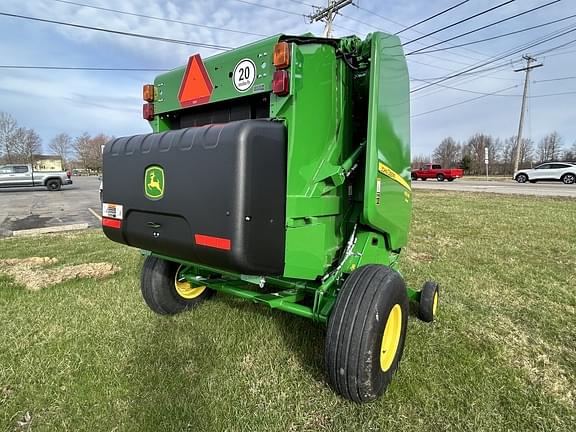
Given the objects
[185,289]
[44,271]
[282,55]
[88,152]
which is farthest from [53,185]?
[88,152]

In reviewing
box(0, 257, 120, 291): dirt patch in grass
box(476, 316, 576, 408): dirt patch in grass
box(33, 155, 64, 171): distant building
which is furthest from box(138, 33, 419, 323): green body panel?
box(33, 155, 64, 171): distant building

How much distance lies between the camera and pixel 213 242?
1.92m

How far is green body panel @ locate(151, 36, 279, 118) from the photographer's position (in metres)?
2.10

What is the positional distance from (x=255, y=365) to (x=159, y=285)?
4.08 ft

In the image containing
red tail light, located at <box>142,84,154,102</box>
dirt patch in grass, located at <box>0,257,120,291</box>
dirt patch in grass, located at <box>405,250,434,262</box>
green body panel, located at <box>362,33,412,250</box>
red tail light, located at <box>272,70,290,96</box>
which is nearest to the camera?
red tail light, located at <box>272,70,290,96</box>

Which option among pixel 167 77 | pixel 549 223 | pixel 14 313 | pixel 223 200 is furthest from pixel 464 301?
pixel 549 223

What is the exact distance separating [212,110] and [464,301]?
3345 millimetres

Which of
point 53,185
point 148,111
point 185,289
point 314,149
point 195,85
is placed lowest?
point 53,185

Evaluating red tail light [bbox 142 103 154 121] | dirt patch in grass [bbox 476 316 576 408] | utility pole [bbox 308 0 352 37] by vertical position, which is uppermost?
utility pole [bbox 308 0 352 37]

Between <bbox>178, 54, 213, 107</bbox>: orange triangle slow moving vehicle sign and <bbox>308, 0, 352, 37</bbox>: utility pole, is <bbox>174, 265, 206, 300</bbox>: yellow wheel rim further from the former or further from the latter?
<bbox>308, 0, 352, 37</bbox>: utility pole

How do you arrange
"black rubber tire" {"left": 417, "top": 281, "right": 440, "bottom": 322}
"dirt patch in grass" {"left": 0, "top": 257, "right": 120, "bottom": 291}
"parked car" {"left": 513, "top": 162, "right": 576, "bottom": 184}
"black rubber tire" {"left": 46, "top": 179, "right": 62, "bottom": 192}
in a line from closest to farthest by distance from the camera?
"black rubber tire" {"left": 417, "top": 281, "right": 440, "bottom": 322} → "dirt patch in grass" {"left": 0, "top": 257, "right": 120, "bottom": 291} → "parked car" {"left": 513, "top": 162, "right": 576, "bottom": 184} → "black rubber tire" {"left": 46, "top": 179, "right": 62, "bottom": 192}

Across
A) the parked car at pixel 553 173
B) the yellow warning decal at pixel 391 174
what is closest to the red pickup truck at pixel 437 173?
the parked car at pixel 553 173

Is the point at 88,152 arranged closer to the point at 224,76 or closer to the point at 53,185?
the point at 53,185

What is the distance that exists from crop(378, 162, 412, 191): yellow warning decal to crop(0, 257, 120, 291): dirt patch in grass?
155 inches
